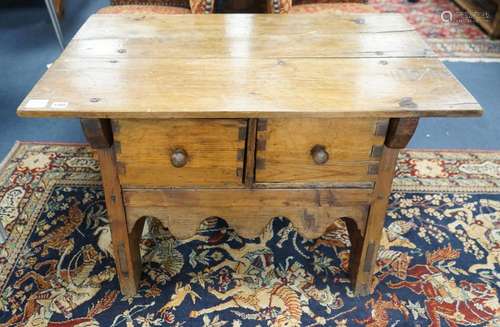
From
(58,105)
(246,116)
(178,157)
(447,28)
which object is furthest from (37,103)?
(447,28)

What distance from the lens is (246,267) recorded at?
4.31 feet

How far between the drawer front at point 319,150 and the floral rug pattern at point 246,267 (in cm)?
39

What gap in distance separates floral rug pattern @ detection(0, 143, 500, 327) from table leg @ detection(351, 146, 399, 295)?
0.20ft

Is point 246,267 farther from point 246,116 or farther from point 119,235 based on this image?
Answer: point 246,116

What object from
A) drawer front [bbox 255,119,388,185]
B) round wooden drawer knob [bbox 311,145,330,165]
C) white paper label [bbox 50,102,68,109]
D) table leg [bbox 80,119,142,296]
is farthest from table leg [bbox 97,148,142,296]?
round wooden drawer knob [bbox 311,145,330,165]

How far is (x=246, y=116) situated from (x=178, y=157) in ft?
0.59

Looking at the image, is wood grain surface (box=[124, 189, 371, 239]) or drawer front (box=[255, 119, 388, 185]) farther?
wood grain surface (box=[124, 189, 371, 239])

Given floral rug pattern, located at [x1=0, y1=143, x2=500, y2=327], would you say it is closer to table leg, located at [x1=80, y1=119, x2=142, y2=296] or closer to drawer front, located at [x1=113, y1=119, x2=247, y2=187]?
table leg, located at [x1=80, y1=119, x2=142, y2=296]

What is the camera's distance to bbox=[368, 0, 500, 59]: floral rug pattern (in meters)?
2.64

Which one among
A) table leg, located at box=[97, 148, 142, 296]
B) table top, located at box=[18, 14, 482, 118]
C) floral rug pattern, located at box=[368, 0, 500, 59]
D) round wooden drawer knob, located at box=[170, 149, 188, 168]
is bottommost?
floral rug pattern, located at box=[368, 0, 500, 59]

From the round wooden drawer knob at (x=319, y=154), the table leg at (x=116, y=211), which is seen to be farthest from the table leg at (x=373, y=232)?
the table leg at (x=116, y=211)

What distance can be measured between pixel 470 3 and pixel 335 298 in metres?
2.83

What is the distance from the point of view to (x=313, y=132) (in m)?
0.94

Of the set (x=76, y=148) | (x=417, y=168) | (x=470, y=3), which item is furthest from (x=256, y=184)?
(x=470, y=3)
